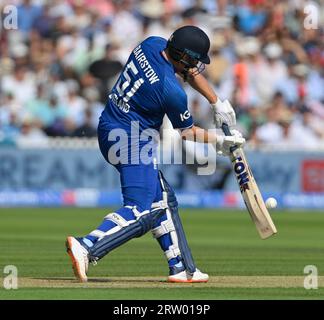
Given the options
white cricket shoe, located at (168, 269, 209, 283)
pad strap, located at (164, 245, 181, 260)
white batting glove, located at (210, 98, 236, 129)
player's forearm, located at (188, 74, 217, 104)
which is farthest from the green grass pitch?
player's forearm, located at (188, 74, 217, 104)

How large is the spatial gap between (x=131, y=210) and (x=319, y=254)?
390cm

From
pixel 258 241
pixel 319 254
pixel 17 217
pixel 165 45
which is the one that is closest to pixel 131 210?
pixel 165 45

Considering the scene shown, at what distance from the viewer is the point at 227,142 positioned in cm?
906

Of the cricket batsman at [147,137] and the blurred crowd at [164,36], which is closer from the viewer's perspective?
the cricket batsman at [147,137]

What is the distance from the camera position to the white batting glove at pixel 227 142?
905 cm

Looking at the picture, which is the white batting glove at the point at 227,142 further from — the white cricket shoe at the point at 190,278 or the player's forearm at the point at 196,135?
the white cricket shoe at the point at 190,278

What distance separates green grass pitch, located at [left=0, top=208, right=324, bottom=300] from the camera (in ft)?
27.3

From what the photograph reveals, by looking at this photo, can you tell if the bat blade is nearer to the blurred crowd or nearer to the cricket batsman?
the cricket batsman

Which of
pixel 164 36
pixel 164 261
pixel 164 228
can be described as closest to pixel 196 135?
pixel 164 228

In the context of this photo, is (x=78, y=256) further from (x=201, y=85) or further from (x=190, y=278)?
(x=201, y=85)

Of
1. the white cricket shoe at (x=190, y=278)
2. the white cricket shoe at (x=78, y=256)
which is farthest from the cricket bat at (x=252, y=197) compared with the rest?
the white cricket shoe at (x=78, y=256)

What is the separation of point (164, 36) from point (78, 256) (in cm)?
1274
